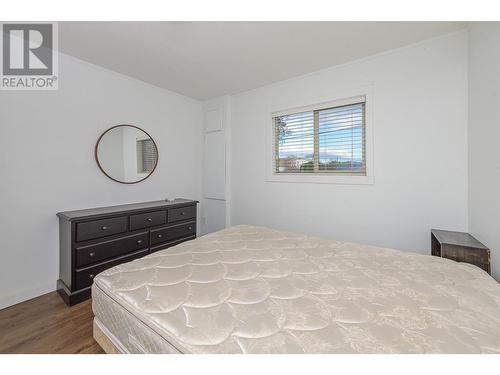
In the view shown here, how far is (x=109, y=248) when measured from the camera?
2.33m

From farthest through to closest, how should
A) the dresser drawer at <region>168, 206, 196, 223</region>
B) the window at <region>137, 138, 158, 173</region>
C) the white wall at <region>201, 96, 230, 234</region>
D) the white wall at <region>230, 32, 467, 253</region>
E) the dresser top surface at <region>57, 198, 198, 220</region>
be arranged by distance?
the white wall at <region>201, 96, 230, 234</region>, the window at <region>137, 138, 158, 173</region>, the dresser drawer at <region>168, 206, 196, 223</region>, the dresser top surface at <region>57, 198, 198, 220</region>, the white wall at <region>230, 32, 467, 253</region>

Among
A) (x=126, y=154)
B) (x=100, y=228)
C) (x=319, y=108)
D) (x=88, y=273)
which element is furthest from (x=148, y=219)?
(x=319, y=108)

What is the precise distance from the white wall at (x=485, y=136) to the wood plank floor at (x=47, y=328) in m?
2.89

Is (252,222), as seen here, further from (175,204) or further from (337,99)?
(337,99)

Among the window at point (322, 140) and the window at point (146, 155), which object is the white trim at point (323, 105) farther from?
the window at point (146, 155)

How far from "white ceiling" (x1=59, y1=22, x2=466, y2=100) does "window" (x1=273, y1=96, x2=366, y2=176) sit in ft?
1.79

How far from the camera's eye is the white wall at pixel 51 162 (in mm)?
2064

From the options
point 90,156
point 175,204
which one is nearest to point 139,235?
point 175,204

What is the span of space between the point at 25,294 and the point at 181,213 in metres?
1.71

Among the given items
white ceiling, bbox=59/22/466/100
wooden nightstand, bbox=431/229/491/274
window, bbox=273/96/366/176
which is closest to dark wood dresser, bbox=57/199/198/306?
white ceiling, bbox=59/22/466/100

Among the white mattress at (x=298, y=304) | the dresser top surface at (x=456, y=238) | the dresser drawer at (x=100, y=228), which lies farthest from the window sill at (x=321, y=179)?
the dresser drawer at (x=100, y=228)

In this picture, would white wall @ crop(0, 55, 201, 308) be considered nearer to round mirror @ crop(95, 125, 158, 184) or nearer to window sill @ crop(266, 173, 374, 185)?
round mirror @ crop(95, 125, 158, 184)

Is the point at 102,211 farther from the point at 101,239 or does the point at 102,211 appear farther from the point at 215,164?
the point at 215,164

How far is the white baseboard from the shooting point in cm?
202
